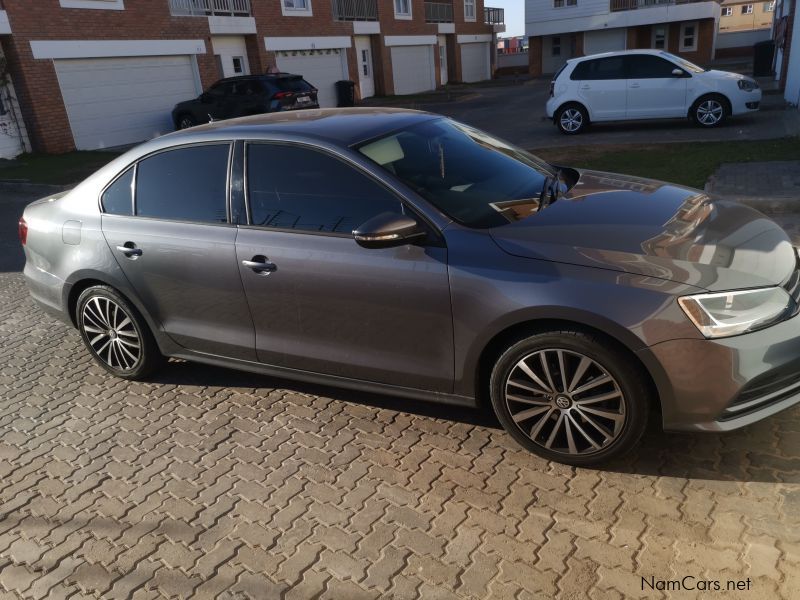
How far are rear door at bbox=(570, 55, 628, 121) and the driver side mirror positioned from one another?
11943 mm

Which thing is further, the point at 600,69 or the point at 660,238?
the point at 600,69

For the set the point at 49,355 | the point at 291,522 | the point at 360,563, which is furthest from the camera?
the point at 49,355

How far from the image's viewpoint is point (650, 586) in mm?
2570

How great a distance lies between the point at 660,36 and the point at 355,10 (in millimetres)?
17809

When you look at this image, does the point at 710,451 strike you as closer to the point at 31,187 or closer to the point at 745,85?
the point at 745,85

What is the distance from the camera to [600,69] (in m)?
13.8

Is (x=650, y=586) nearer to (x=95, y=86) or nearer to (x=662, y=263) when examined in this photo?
(x=662, y=263)

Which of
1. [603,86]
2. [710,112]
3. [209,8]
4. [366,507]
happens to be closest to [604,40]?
[209,8]

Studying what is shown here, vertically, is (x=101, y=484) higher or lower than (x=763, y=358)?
lower

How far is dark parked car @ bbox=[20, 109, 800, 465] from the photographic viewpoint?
297 centimetres

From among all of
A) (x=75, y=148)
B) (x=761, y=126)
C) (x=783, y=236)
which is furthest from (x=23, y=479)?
(x=75, y=148)

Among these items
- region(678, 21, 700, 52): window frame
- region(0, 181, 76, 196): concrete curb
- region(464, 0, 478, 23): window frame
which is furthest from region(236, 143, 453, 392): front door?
region(464, 0, 478, 23): window frame

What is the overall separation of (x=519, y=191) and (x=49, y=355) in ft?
13.0

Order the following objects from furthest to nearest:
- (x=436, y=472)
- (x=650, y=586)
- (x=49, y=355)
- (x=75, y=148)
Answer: (x=75, y=148), (x=49, y=355), (x=436, y=472), (x=650, y=586)
